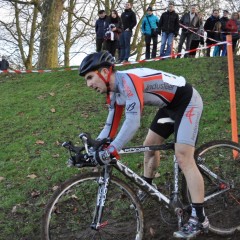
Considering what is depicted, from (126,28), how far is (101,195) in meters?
9.85

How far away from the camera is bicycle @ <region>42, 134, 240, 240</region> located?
11.9ft

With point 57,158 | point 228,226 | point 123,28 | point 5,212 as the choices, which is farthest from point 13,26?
point 228,226

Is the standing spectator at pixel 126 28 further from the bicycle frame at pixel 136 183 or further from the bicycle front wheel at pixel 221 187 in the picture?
the bicycle frame at pixel 136 183

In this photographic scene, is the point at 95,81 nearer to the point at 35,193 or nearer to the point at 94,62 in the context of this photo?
the point at 94,62

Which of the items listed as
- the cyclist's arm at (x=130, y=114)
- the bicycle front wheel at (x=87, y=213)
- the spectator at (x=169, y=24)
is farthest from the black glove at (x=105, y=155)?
the spectator at (x=169, y=24)

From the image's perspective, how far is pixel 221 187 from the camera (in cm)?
443

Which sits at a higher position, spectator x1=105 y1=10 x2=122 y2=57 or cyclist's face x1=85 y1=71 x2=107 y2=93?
spectator x1=105 y1=10 x2=122 y2=57

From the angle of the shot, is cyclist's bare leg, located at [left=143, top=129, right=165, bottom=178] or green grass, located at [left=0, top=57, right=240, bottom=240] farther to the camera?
green grass, located at [left=0, top=57, right=240, bottom=240]

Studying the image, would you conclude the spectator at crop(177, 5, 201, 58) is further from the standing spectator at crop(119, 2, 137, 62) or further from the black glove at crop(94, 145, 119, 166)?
the black glove at crop(94, 145, 119, 166)

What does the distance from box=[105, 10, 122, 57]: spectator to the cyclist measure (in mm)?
8818

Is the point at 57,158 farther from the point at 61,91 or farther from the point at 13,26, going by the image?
the point at 13,26

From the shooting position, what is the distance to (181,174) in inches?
168

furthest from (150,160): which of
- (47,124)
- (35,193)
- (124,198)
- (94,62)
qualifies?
(47,124)

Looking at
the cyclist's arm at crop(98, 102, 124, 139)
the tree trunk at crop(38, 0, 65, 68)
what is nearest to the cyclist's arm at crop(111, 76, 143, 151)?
the cyclist's arm at crop(98, 102, 124, 139)
